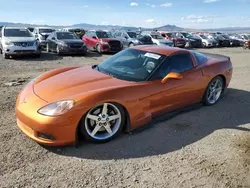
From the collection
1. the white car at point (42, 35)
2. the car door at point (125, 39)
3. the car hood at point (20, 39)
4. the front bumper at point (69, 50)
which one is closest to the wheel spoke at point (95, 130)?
the car hood at point (20, 39)

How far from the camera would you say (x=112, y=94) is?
11.8 ft

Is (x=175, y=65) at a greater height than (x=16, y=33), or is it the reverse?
(x=16, y=33)

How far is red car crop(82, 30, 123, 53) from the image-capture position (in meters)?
16.6

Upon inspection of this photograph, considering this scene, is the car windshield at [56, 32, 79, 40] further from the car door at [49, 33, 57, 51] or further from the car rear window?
the car rear window

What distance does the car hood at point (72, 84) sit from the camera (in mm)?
3615

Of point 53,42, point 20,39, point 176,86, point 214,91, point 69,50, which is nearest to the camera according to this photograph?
point 176,86

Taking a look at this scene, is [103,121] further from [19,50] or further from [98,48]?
[98,48]

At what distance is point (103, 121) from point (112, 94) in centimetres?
42

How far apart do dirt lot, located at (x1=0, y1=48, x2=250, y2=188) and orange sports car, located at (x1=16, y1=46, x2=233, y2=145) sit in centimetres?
22

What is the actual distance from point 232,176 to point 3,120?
370 cm

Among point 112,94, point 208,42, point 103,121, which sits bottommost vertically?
point 103,121

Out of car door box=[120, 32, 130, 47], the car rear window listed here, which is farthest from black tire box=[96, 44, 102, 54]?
the car rear window

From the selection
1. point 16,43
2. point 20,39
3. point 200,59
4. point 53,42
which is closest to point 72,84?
point 200,59

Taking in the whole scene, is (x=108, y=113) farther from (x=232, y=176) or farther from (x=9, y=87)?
(x=9, y=87)
